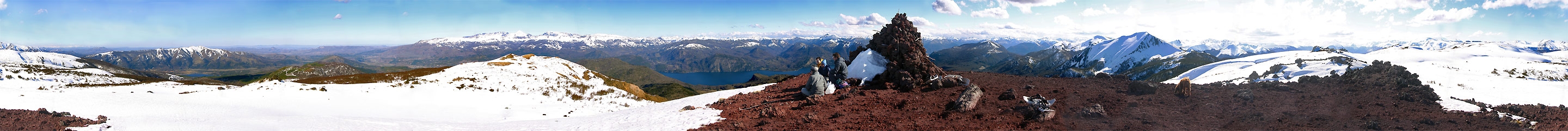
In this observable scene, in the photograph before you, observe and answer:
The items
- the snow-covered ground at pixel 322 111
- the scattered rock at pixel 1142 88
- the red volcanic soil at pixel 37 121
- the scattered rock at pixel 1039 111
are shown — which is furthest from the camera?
the scattered rock at pixel 1142 88

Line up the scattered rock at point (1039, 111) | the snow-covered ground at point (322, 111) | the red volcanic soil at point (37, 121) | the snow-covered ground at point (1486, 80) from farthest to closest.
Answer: the snow-covered ground at point (322, 111), the snow-covered ground at point (1486, 80), the scattered rock at point (1039, 111), the red volcanic soil at point (37, 121)

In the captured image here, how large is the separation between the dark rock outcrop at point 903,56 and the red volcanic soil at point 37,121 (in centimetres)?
2050

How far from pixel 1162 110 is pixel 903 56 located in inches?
433

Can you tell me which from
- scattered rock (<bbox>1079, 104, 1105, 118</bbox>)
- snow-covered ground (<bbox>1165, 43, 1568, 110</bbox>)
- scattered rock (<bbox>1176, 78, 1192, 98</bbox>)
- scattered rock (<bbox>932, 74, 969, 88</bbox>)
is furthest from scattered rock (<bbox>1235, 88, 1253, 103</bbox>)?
scattered rock (<bbox>932, 74, 969, 88</bbox>)

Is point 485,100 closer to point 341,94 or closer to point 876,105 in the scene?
point 341,94

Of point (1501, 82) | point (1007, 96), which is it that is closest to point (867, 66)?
point (1007, 96)

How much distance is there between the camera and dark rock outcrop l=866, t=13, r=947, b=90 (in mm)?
19750

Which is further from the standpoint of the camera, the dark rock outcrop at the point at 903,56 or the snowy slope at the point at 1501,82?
the dark rock outcrop at the point at 903,56

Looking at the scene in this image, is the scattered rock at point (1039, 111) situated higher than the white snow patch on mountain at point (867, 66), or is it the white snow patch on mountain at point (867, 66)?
the white snow patch on mountain at point (867, 66)

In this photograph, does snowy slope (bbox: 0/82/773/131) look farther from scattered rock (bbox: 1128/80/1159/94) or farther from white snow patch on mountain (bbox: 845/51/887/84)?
scattered rock (bbox: 1128/80/1159/94)

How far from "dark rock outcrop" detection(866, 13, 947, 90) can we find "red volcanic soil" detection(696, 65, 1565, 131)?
176cm

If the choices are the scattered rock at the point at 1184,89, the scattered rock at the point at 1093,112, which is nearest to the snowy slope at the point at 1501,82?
the scattered rock at the point at 1184,89

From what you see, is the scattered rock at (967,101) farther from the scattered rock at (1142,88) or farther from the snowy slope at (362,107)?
the snowy slope at (362,107)

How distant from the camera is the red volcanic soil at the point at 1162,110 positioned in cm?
1072
